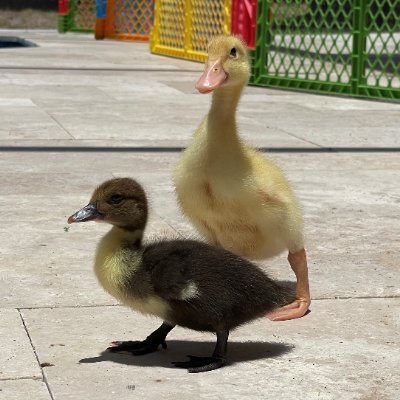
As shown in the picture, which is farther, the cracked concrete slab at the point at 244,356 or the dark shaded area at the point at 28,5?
the dark shaded area at the point at 28,5

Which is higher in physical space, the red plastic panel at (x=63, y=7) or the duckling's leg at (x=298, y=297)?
the duckling's leg at (x=298, y=297)

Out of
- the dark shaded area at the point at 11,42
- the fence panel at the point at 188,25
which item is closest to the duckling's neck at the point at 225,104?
the fence panel at the point at 188,25

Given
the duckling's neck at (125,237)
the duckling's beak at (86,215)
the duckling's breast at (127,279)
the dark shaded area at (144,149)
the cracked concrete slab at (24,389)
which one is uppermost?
the duckling's beak at (86,215)

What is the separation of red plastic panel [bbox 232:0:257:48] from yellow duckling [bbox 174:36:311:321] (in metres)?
9.88

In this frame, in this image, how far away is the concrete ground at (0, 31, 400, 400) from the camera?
4.32 meters

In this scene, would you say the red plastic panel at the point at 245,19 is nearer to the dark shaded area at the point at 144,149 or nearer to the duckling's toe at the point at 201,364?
the dark shaded area at the point at 144,149

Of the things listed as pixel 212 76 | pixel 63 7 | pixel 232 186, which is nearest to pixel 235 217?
pixel 232 186

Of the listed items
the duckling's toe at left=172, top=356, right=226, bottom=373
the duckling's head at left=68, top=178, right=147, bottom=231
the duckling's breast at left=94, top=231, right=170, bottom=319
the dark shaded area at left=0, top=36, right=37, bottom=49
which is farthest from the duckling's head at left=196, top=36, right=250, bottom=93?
the dark shaded area at left=0, top=36, right=37, bottom=49

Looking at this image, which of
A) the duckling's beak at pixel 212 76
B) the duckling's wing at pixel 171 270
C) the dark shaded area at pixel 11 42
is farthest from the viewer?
the dark shaded area at pixel 11 42

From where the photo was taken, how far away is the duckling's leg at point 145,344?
459 cm

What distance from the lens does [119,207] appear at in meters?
4.48

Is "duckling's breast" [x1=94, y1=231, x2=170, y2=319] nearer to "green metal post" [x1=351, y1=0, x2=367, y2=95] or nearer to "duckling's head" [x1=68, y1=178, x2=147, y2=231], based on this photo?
"duckling's head" [x1=68, y1=178, x2=147, y2=231]

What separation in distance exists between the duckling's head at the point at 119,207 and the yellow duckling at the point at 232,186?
0.55 meters

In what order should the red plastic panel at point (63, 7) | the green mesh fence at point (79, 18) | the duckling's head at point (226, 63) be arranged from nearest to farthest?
1. the duckling's head at point (226, 63)
2. the red plastic panel at point (63, 7)
3. the green mesh fence at point (79, 18)
